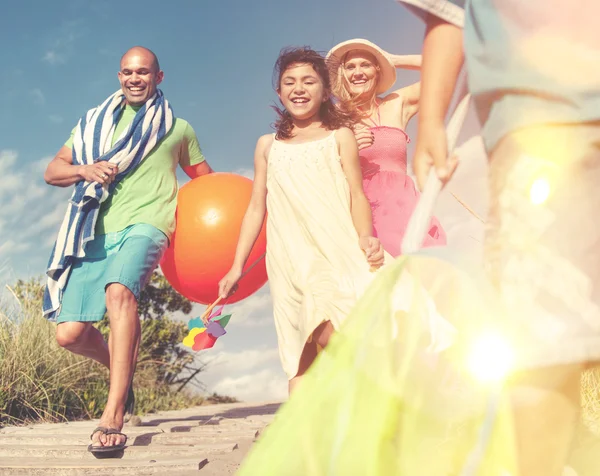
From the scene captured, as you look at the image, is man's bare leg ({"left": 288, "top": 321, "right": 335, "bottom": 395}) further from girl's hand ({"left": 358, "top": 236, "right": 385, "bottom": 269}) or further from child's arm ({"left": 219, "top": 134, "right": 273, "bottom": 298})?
child's arm ({"left": 219, "top": 134, "right": 273, "bottom": 298})

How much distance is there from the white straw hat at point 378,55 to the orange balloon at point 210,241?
102 cm

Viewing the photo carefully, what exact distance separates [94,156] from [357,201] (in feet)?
6.65

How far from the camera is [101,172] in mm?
4488

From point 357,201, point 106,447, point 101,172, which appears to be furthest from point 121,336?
point 357,201

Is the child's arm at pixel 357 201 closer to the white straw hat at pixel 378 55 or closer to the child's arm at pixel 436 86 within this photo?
the white straw hat at pixel 378 55

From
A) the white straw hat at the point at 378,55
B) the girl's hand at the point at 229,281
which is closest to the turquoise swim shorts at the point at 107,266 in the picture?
the girl's hand at the point at 229,281

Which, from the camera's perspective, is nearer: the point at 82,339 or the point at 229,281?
the point at 229,281

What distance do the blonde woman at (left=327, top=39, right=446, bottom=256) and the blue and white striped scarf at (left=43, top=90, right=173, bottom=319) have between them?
1249 mm

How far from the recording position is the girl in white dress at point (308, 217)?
3.24 meters

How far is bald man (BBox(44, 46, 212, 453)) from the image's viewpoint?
428 centimetres

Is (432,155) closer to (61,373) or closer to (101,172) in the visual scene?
(101,172)

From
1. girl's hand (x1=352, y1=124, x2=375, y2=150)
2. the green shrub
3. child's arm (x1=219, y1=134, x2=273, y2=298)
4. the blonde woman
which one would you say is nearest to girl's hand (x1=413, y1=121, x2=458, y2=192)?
the blonde woman

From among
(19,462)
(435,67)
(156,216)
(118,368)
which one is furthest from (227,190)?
(435,67)

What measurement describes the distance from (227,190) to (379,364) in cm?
316
